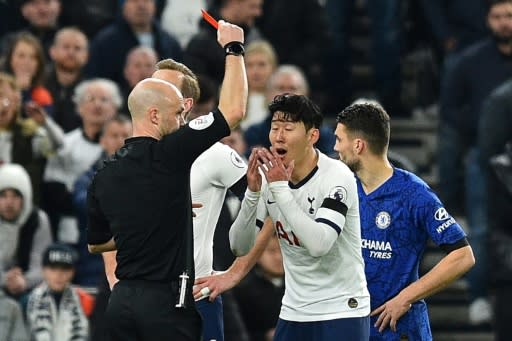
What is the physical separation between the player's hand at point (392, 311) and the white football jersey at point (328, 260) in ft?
0.40

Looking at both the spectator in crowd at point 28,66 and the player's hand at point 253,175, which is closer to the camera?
the player's hand at point 253,175

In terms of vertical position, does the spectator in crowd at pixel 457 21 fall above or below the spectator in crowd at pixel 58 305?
above

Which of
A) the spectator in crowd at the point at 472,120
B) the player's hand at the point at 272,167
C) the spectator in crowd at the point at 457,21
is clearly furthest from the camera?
the spectator in crowd at the point at 457,21

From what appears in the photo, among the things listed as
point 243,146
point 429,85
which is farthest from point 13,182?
point 429,85

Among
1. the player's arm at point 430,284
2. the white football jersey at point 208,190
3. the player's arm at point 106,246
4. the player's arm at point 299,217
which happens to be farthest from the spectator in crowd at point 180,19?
the player's arm at point 299,217

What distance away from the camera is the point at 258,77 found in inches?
513

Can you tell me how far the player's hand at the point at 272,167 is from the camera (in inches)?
307

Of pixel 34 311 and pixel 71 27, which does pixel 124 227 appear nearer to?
pixel 34 311

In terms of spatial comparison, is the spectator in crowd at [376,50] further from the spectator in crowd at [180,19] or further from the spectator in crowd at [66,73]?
the spectator in crowd at [66,73]

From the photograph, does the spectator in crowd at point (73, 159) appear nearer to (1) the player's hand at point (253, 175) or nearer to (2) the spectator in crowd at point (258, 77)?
(2) the spectator in crowd at point (258, 77)

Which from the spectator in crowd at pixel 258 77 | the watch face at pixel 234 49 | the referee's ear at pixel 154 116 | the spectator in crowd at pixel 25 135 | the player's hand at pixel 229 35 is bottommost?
the referee's ear at pixel 154 116

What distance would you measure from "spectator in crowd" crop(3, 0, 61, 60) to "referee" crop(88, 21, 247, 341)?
18.7 ft

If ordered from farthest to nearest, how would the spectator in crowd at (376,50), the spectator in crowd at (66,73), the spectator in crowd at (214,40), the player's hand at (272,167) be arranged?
the spectator in crowd at (376,50) < the spectator in crowd at (214,40) < the spectator in crowd at (66,73) < the player's hand at (272,167)

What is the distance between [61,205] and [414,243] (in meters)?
4.45
